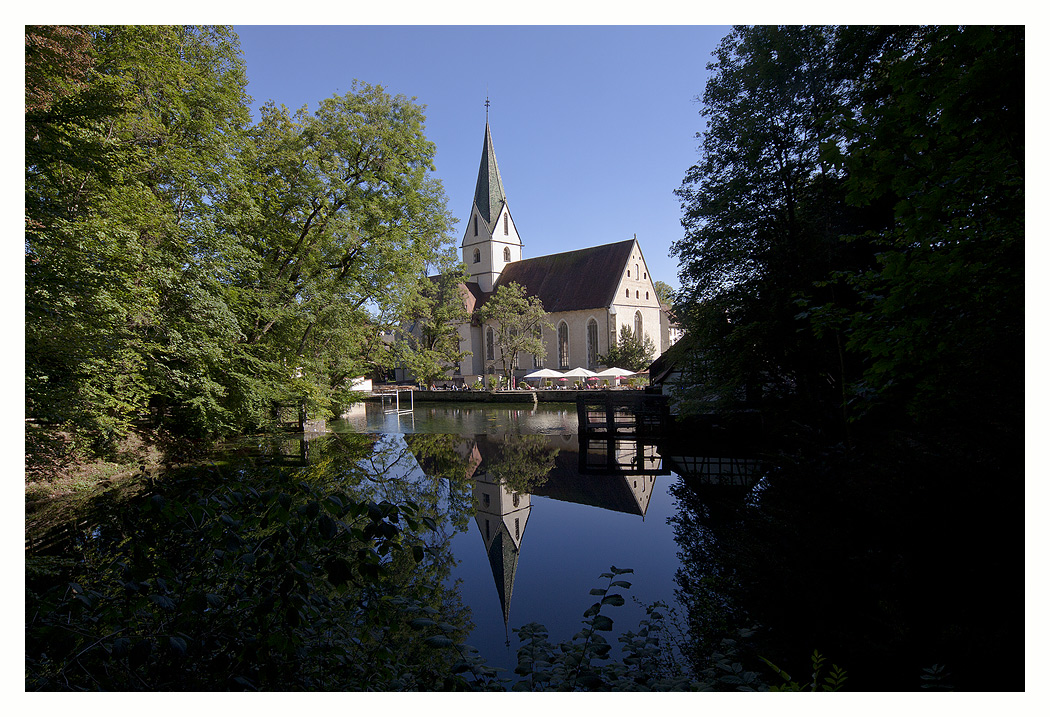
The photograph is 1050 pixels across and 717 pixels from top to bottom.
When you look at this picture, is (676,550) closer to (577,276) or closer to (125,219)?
(125,219)

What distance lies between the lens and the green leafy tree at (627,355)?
33438 mm

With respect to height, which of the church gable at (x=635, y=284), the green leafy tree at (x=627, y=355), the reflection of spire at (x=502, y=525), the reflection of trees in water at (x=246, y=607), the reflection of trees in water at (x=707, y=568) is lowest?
the reflection of spire at (x=502, y=525)

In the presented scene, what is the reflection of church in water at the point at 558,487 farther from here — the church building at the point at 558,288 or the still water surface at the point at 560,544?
the church building at the point at 558,288

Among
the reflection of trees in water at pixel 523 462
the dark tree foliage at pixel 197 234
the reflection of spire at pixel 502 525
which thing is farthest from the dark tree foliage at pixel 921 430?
the dark tree foliage at pixel 197 234

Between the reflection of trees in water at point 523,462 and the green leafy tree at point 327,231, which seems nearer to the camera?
the reflection of trees in water at point 523,462

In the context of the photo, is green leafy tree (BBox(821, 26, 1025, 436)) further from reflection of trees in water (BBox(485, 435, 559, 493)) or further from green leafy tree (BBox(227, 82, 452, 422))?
green leafy tree (BBox(227, 82, 452, 422))

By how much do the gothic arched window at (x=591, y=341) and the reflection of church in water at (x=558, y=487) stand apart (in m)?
25.5

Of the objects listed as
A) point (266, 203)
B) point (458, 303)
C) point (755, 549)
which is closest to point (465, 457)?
point (266, 203)

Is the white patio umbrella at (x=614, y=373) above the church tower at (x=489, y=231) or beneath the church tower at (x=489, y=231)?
beneath

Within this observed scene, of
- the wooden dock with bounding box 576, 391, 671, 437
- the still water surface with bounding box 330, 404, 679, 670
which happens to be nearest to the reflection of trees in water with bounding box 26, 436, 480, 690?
the still water surface with bounding box 330, 404, 679, 670

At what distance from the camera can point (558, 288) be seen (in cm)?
4131

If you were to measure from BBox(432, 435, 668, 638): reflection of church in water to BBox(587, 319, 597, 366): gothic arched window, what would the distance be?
2551 cm

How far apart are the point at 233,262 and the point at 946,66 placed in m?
8.42

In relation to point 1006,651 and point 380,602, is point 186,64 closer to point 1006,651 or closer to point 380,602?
point 380,602
